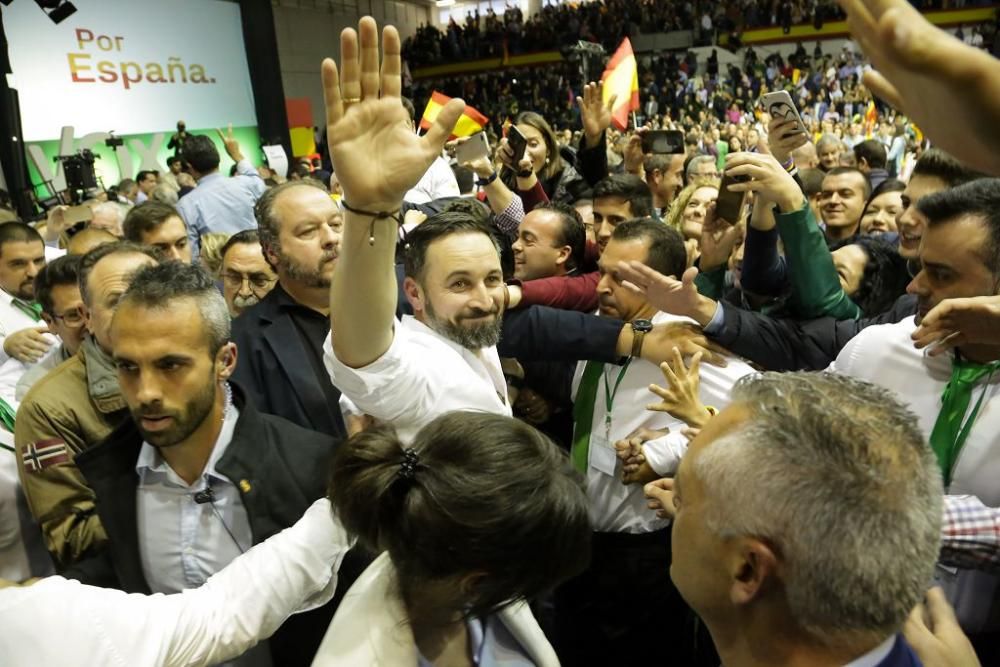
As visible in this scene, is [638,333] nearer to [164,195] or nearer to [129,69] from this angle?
[164,195]

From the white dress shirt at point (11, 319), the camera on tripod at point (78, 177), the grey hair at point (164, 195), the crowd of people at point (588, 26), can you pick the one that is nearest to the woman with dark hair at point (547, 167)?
the white dress shirt at point (11, 319)

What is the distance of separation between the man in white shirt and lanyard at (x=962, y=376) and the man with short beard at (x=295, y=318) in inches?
60.8

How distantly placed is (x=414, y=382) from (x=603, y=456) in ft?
2.94

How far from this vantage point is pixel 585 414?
218cm

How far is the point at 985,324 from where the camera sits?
1.43 meters

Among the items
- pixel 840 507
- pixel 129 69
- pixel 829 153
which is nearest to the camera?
pixel 840 507

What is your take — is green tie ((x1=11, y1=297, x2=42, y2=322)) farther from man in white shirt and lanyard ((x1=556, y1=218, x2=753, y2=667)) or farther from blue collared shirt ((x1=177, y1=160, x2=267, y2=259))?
man in white shirt and lanyard ((x1=556, y1=218, x2=753, y2=667))

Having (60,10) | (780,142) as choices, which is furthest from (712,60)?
(780,142)

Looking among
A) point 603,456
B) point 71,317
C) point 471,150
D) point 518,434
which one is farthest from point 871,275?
point 71,317

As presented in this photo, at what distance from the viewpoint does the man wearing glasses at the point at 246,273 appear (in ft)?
9.42

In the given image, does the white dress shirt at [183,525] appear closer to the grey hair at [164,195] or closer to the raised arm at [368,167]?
the raised arm at [368,167]

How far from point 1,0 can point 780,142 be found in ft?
37.3

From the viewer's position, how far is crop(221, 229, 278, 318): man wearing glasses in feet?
9.42

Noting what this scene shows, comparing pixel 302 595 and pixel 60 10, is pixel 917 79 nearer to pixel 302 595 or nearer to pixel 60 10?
pixel 302 595
